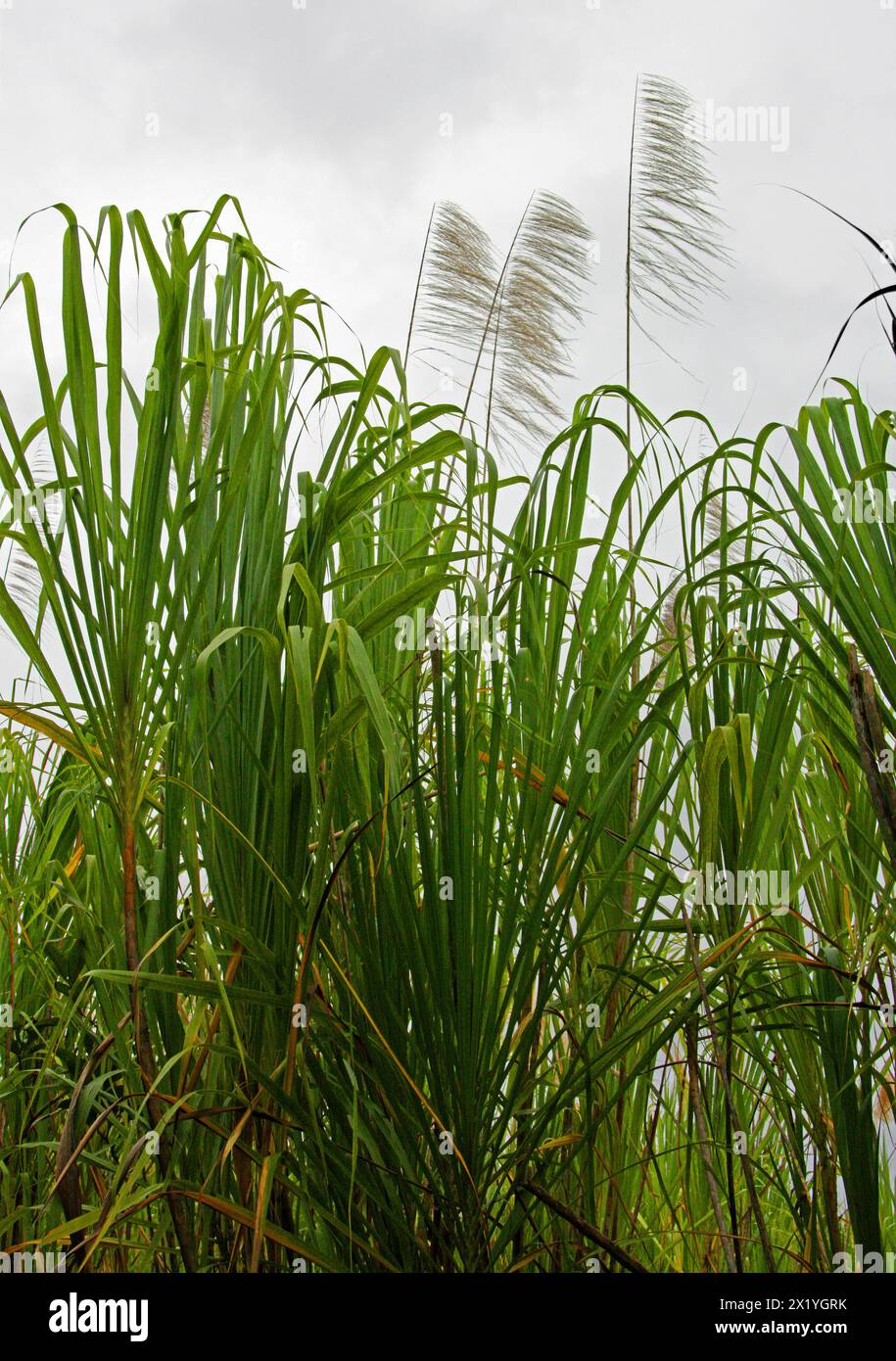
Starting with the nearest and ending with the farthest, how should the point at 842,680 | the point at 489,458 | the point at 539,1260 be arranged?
1. the point at 489,458
2. the point at 539,1260
3. the point at 842,680

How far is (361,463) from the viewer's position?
0.92 metres

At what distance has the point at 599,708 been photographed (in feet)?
3.10

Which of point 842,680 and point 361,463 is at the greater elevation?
point 361,463

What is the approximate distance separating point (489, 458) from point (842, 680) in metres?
0.54

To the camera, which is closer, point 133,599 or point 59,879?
point 133,599

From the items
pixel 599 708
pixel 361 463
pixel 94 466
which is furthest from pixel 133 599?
pixel 599 708

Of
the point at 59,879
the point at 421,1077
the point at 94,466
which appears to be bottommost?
the point at 421,1077

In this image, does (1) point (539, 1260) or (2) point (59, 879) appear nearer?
(1) point (539, 1260)

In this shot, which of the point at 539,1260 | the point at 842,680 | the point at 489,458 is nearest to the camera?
the point at 489,458
